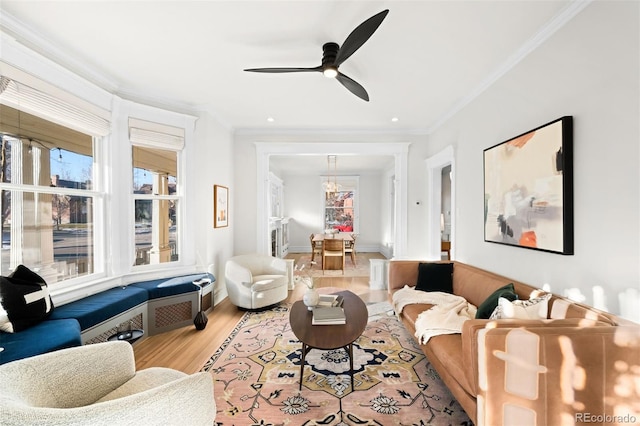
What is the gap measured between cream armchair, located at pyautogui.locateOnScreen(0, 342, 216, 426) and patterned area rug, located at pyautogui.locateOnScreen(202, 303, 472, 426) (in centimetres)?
70

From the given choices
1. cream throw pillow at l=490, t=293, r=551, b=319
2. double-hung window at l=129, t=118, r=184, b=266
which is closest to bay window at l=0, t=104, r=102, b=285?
double-hung window at l=129, t=118, r=184, b=266

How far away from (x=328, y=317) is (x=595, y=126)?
89.1 inches

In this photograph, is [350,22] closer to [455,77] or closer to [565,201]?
[455,77]

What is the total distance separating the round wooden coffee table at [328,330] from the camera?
195cm

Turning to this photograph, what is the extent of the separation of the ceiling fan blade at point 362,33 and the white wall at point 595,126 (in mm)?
1386

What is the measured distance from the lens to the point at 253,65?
8.73 ft

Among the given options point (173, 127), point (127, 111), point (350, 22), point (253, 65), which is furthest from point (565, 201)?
point (127, 111)

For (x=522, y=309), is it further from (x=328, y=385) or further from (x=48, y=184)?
(x=48, y=184)

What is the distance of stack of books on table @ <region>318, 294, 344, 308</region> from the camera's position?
8.32 feet

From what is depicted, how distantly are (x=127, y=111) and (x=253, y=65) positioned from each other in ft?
5.50

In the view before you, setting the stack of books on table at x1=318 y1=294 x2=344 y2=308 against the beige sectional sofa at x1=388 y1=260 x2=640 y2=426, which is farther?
the stack of books on table at x1=318 y1=294 x2=344 y2=308

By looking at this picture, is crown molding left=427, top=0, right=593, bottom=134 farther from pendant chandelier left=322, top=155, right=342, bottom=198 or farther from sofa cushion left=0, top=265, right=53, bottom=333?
sofa cushion left=0, top=265, right=53, bottom=333

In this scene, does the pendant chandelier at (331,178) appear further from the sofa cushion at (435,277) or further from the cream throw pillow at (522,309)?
the cream throw pillow at (522,309)

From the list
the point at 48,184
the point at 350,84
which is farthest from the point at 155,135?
the point at 350,84
